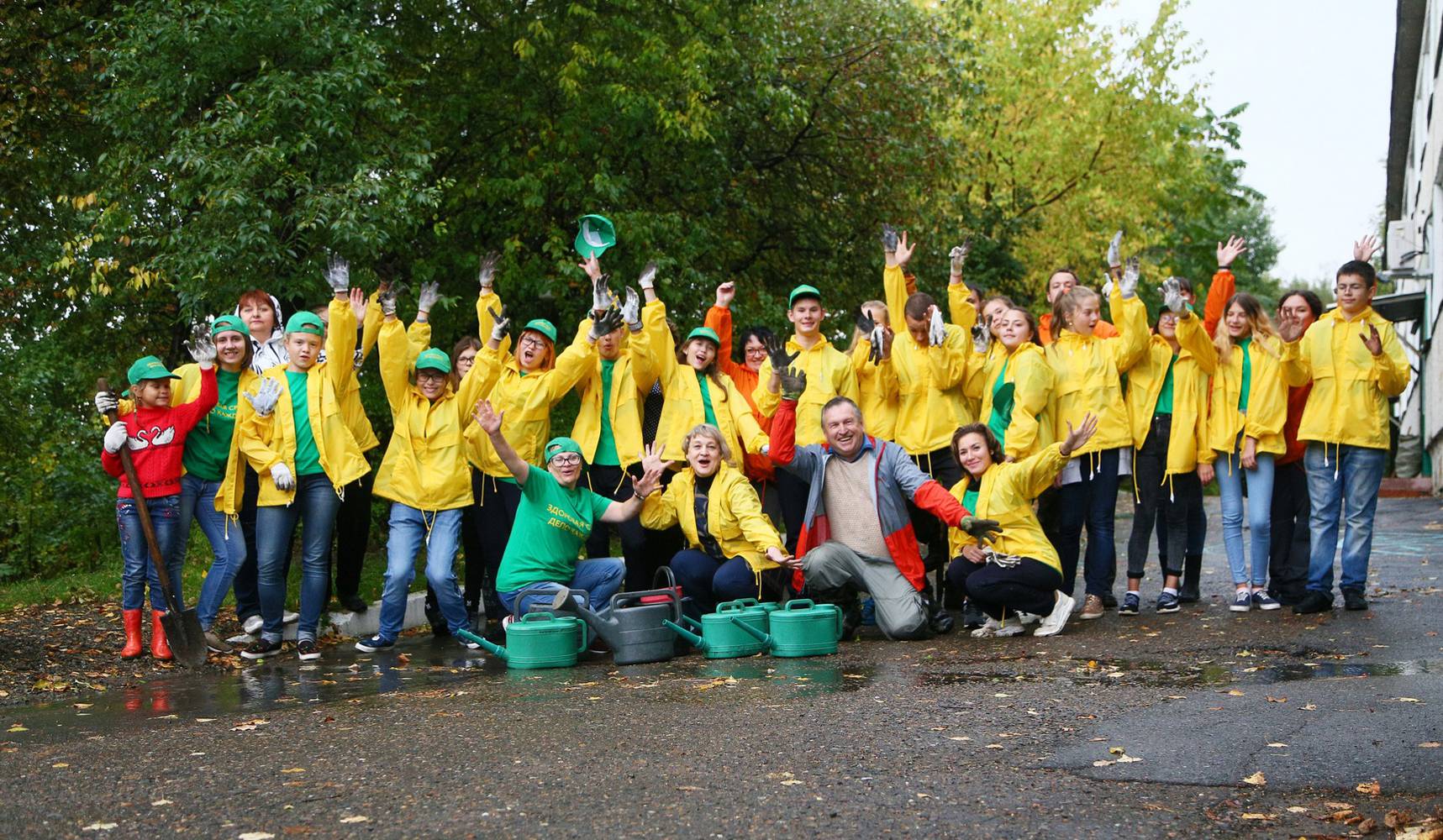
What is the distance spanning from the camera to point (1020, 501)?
8.58 m

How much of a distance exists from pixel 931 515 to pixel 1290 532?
7.21 feet

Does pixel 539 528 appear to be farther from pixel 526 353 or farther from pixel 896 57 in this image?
pixel 896 57

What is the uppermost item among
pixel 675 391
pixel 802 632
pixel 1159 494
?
pixel 675 391

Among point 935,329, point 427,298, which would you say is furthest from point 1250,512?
point 427,298

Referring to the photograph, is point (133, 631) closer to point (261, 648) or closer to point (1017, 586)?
point (261, 648)

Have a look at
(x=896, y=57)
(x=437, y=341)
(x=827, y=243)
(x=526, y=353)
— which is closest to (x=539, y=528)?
(x=526, y=353)

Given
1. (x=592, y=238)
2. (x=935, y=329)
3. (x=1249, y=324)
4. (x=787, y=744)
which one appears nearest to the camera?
(x=787, y=744)

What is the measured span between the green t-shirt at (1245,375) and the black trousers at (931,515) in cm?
176

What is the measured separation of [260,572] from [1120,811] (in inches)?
233

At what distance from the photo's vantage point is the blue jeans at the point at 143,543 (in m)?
8.73

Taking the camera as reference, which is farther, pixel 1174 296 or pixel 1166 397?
pixel 1166 397

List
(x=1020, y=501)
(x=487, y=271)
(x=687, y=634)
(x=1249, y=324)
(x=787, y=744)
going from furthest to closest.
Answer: (x=487, y=271)
(x=1249, y=324)
(x=1020, y=501)
(x=687, y=634)
(x=787, y=744)

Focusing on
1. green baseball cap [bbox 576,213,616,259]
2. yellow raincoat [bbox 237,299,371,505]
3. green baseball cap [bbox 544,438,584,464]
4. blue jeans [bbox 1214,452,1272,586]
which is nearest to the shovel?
yellow raincoat [bbox 237,299,371,505]

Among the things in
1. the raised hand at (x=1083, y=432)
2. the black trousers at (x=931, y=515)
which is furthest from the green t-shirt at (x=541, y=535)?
the raised hand at (x=1083, y=432)
